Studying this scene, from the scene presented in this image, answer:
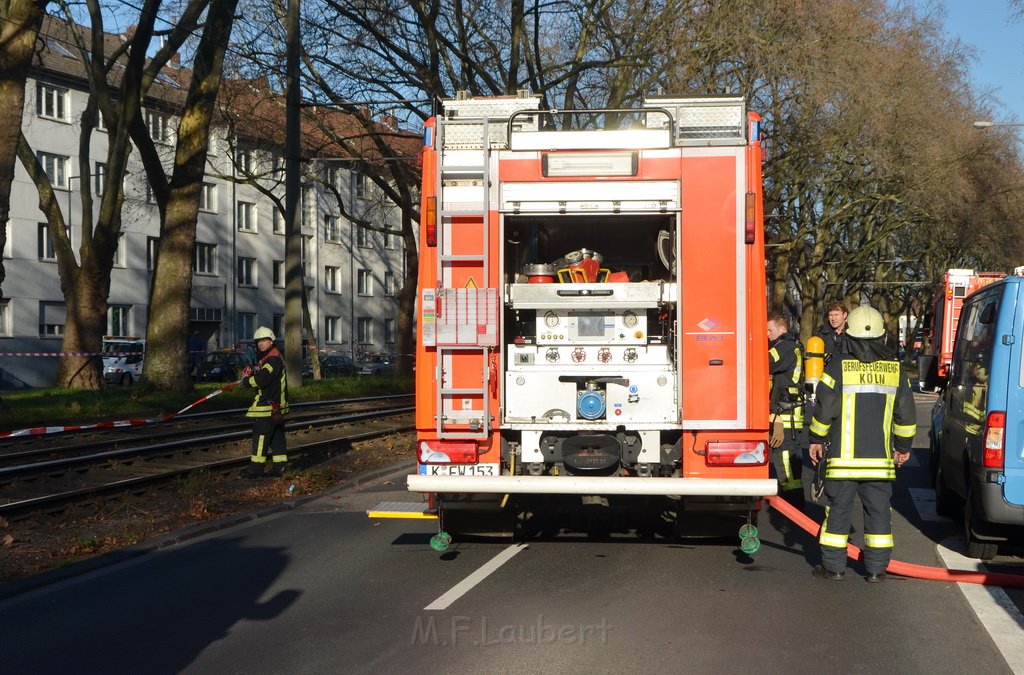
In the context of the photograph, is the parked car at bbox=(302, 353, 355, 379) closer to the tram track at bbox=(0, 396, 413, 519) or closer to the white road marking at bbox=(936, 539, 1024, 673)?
the tram track at bbox=(0, 396, 413, 519)

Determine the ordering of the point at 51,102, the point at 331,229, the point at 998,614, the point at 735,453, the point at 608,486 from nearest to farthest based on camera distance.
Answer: the point at 998,614, the point at 608,486, the point at 735,453, the point at 51,102, the point at 331,229

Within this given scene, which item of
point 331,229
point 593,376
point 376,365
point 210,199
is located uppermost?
point 210,199

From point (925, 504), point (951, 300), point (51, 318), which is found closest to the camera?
point (925, 504)

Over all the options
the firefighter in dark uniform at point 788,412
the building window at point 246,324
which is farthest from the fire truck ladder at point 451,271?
the building window at point 246,324

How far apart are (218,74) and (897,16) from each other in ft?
59.3

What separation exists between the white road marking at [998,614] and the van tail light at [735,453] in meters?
1.55

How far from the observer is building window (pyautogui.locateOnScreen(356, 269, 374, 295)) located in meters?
65.6

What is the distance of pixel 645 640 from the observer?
6.16 meters

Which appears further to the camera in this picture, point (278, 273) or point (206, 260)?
point (278, 273)

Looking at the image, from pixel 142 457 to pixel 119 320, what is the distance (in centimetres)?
3733

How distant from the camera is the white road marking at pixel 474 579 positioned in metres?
7.03

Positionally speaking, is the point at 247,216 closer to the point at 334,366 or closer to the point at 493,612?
the point at 334,366

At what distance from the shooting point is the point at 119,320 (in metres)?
49.4

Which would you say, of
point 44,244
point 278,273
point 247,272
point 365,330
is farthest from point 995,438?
point 365,330
